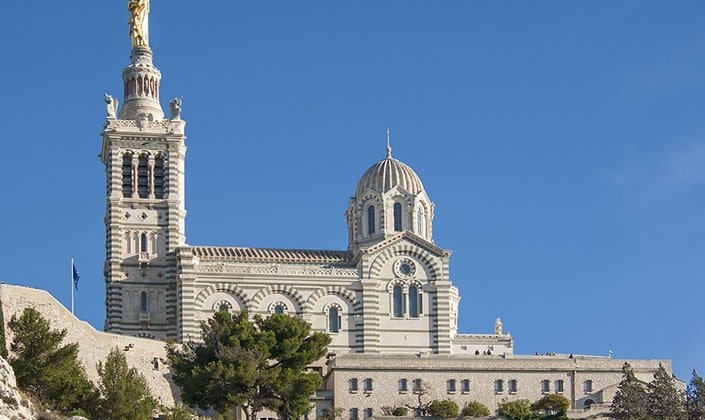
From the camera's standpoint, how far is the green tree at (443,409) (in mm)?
99188

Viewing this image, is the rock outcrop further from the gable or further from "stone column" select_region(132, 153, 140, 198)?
the gable

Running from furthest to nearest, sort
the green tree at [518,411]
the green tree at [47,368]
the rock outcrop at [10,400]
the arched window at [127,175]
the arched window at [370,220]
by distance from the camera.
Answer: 1. the arched window at [370,220]
2. the arched window at [127,175]
3. the green tree at [518,411]
4. the green tree at [47,368]
5. the rock outcrop at [10,400]

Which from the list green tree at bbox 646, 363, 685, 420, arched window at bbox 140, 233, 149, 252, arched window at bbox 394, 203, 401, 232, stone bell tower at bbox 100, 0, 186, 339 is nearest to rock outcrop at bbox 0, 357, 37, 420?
stone bell tower at bbox 100, 0, 186, 339

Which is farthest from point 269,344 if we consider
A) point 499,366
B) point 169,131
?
point 169,131

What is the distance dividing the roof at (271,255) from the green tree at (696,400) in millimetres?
23449

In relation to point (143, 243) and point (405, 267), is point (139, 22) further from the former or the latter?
point (405, 267)

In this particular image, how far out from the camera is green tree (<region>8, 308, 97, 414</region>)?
8419 centimetres

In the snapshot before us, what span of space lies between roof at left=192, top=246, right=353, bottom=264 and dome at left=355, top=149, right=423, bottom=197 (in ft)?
16.5

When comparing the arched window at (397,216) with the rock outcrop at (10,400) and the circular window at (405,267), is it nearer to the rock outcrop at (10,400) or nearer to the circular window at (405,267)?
the circular window at (405,267)

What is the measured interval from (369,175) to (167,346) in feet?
78.2

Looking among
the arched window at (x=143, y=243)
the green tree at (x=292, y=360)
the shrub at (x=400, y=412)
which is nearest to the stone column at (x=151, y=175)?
the arched window at (x=143, y=243)

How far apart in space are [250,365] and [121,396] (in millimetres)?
9801

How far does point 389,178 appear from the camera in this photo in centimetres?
11694

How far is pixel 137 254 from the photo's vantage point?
11100cm
